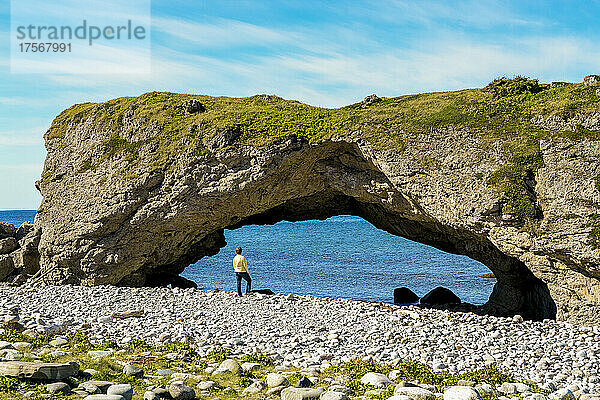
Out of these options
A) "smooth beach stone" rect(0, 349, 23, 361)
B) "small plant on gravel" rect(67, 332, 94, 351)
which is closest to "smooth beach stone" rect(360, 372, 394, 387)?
"small plant on gravel" rect(67, 332, 94, 351)

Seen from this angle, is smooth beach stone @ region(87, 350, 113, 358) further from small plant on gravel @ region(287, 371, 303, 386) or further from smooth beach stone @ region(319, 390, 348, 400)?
smooth beach stone @ region(319, 390, 348, 400)

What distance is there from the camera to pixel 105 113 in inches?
1056

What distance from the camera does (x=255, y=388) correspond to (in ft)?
39.0

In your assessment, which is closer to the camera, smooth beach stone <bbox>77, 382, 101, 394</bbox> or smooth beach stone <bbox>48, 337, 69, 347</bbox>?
smooth beach stone <bbox>77, 382, 101, 394</bbox>

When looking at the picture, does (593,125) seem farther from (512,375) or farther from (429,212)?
(512,375)

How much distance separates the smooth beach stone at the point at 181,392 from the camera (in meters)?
10.8

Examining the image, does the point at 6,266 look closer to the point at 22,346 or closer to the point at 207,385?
the point at 22,346

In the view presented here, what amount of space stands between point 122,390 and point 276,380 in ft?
10.5

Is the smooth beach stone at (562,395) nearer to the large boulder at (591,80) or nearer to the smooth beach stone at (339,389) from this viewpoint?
the smooth beach stone at (339,389)

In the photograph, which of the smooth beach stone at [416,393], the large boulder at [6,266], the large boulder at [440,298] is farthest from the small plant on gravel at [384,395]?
the large boulder at [6,266]

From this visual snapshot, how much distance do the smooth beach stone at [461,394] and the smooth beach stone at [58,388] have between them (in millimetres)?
7131

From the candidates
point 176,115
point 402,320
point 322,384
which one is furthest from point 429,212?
point 176,115

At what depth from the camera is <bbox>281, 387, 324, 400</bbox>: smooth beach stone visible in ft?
36.0

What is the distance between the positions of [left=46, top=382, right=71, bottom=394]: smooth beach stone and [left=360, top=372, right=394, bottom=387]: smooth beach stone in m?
6.04
